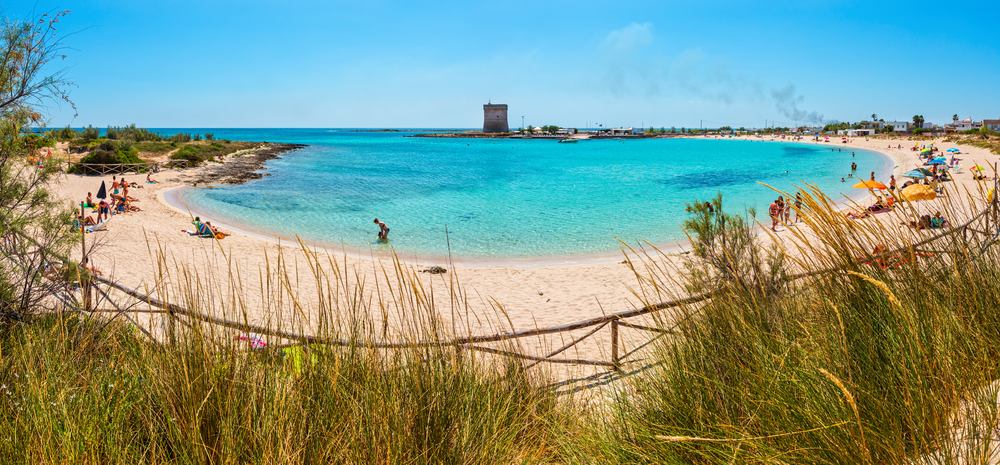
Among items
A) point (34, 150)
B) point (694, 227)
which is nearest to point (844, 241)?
point (694, 227)

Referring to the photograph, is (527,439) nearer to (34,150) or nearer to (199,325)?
(199,325)

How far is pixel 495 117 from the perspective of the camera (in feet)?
519

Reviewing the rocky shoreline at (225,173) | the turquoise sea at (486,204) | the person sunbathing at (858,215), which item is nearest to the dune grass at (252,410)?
the person sunbathing at (858,215)

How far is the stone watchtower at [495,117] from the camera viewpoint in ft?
517

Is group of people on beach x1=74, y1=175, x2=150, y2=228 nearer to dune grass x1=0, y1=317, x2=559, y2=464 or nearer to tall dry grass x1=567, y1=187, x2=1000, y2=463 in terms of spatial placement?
dune grass x1=0, y1=317, x2=559, y2=464

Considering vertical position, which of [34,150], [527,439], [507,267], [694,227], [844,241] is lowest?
[507,267]

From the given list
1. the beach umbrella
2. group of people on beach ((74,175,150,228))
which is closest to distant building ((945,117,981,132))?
the beach umbrella

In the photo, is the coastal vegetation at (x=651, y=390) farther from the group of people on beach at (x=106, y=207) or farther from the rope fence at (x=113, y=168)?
the rope fence at (x=113, y=168)

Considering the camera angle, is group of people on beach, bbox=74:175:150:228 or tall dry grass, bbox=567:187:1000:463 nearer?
tall dry grass, bbox=567:187:1000:463

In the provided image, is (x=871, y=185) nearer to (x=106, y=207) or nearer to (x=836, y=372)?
(x=836, y=372)

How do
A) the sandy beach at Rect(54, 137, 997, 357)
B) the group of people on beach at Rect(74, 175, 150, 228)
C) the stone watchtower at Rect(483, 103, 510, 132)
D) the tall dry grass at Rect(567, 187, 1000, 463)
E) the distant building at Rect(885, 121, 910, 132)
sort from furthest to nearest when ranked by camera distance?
the stone watchtower at Rect(483, 103, 510, 132) → the distant building at Rect(885, 121, 910, 132) → the group of people on beach at Rect(74, 175, 150, 228) → the sandy beach at Rect(54, 137, 997, 357) → the tall dry grass at Rect(567, 187, 1000, 463)

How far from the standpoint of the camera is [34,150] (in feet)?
16.1

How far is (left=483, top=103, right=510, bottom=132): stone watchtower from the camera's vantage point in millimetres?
157625

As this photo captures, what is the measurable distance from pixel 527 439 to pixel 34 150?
5040 mm
